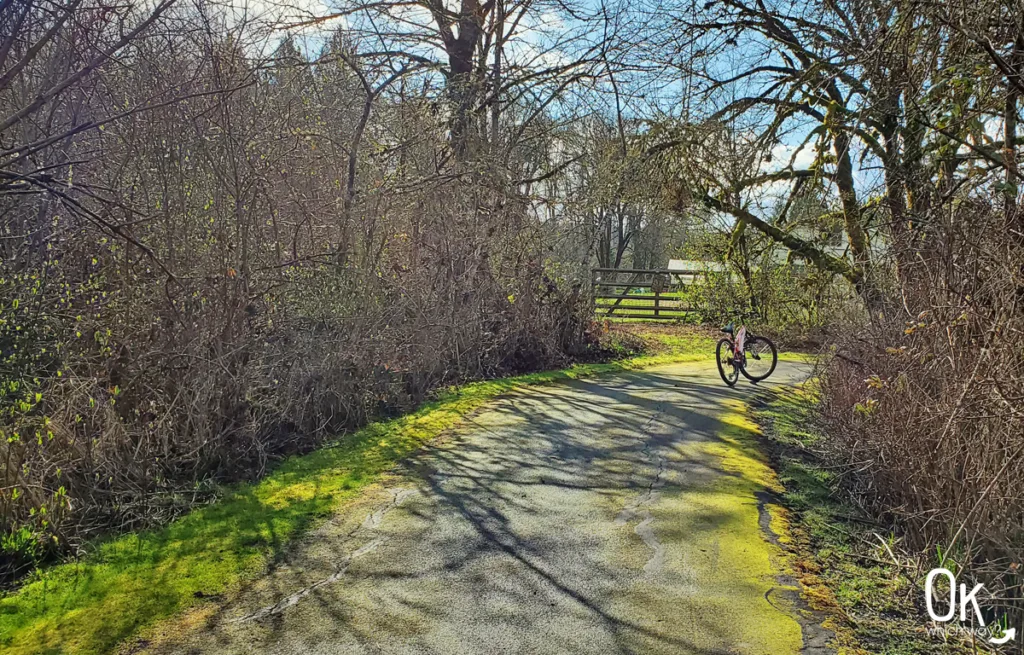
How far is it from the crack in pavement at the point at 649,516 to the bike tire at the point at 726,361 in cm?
541

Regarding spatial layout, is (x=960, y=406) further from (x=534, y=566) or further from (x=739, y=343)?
(x=739, y=343)

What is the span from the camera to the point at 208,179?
7.12 meters

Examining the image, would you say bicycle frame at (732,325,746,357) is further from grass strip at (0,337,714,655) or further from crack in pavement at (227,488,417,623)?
crack in pavement at (227,488,417,623)

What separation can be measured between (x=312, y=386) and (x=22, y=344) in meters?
2.71

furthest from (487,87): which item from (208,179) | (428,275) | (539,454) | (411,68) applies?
(539,454)

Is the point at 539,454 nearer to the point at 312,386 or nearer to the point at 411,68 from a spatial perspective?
the point at 312,386

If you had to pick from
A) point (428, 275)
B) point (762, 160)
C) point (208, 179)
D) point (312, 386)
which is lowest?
point (312, 386)

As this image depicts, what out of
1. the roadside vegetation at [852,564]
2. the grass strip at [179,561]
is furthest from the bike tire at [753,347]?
the grass strip at [179,561]

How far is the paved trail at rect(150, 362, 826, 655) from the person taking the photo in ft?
12.0

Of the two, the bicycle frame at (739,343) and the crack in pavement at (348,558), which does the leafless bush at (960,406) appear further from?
the bicycle frame at (739,343)

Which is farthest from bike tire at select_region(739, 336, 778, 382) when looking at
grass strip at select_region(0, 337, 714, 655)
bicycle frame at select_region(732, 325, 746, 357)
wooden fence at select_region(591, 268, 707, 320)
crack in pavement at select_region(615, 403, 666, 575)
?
wooden fence at select_region(591, 268, 707, 320)

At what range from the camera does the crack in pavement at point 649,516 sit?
182 inches

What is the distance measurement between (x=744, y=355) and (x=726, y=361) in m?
0.32

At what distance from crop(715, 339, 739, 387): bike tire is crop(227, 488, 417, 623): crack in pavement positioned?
7794mm
